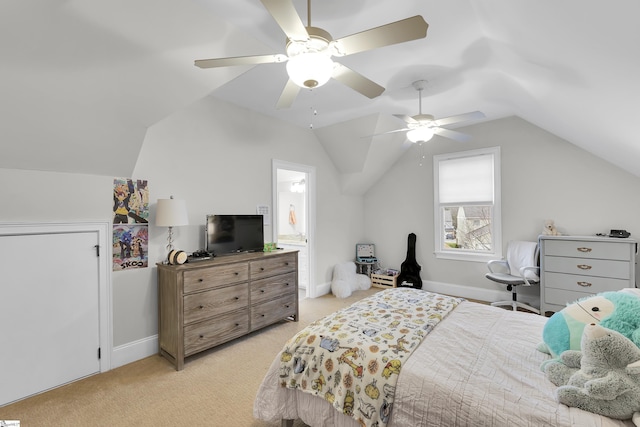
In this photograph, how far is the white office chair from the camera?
3.57 m

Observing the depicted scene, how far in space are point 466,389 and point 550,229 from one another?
3517 mm

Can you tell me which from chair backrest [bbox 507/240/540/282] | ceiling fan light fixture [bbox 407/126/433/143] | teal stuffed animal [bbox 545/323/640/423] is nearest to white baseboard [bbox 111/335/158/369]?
teal stuffed animal [bbox 545/323/640/423]

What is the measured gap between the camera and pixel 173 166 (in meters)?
2.94

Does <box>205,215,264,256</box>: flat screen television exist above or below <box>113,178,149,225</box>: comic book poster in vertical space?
below

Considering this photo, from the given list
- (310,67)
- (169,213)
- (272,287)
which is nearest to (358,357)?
(310,67)

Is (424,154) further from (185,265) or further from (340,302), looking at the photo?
(185,265)

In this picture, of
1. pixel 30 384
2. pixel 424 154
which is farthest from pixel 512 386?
pixel 424 154

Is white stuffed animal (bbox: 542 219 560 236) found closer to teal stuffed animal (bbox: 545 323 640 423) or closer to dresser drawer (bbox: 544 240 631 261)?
dresser drawer (bbox: 544 240 631 261)

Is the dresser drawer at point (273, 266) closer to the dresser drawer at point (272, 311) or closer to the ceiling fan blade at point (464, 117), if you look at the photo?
the dresser drawer at point (272, 311)

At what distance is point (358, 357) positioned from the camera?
4.89 ft

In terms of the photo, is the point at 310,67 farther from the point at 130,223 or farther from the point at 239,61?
the point at 130,223

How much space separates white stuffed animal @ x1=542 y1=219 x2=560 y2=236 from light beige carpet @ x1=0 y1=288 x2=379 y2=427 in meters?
3.77

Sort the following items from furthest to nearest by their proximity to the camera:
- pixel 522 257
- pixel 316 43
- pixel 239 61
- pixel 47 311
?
1. pixel 522 257
2. pixel 47 311
3. pixel 239 61
4. pixel 316 43

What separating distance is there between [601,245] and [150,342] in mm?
4950
